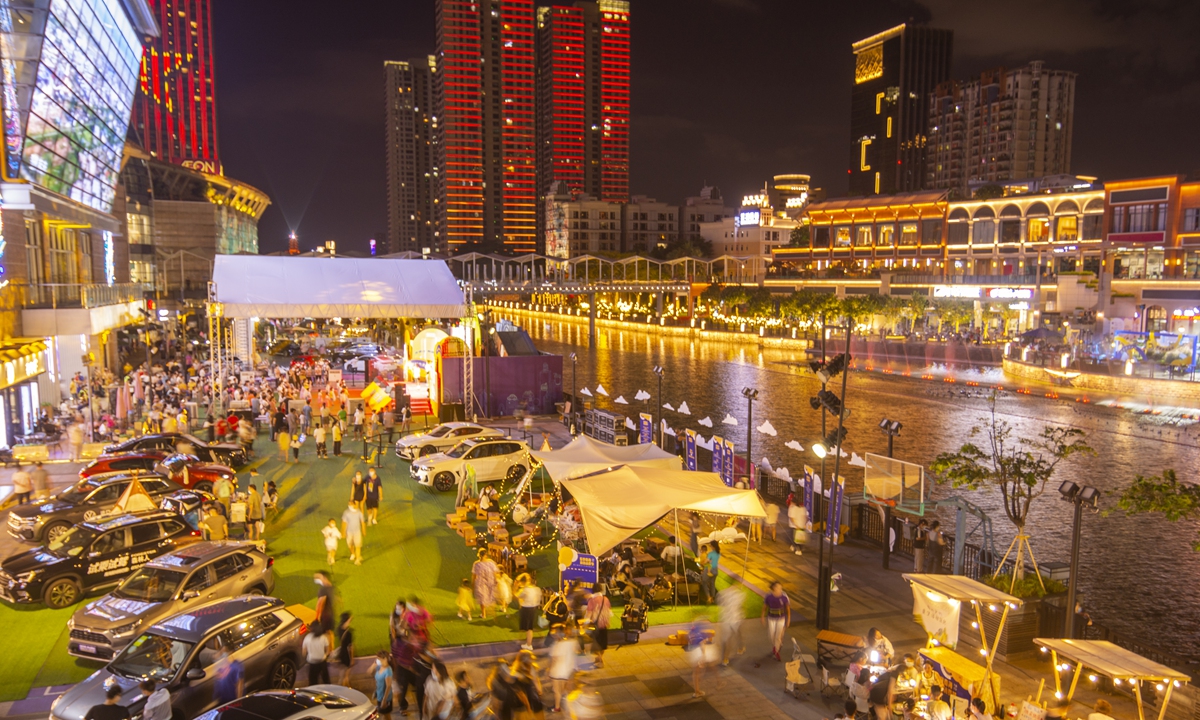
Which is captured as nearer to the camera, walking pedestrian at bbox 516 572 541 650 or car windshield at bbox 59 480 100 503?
walking pedestrian at bbox 516 572 541 650

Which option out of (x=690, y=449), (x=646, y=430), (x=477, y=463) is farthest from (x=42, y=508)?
(x=646, y=430)

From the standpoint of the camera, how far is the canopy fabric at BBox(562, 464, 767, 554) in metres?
13.4

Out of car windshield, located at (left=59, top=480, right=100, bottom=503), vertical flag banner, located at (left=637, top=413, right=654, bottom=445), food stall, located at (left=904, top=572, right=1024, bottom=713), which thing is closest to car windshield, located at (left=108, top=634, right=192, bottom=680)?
car windshield, located at (left=59, top=480, right=100, bottom=503)

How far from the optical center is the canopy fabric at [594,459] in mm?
15625

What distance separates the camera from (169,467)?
775 inches

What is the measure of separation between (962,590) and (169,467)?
18.7 metres

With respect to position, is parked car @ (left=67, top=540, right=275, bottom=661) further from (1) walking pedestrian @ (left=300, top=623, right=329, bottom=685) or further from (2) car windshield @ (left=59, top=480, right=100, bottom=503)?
(2) car windshield @ (left=59, top=480, right=100, bottom=503)

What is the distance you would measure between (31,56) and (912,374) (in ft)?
186

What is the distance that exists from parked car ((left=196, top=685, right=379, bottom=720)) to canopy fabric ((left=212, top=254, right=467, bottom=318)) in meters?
22.2

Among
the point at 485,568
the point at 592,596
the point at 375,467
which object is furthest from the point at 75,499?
the point at 592,596

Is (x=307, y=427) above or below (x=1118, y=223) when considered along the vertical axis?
below

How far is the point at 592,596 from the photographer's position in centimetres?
1184

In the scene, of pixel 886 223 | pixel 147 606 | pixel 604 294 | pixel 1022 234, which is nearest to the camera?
pixel 147 606

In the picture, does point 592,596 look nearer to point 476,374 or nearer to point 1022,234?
point 476,374
